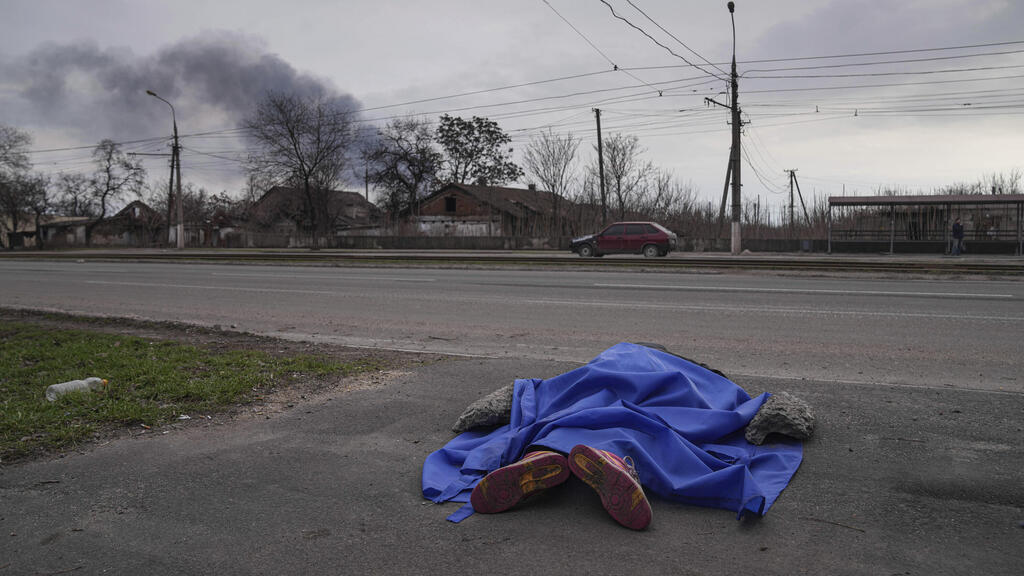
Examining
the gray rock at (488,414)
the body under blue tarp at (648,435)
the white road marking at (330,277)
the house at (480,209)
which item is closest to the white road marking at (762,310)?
the white road marking at (330,277)

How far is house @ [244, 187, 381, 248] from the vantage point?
181 ft

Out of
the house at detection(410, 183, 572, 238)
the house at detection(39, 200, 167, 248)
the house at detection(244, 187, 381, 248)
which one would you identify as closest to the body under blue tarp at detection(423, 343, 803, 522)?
the house at detection(410, 183, 572, 238)

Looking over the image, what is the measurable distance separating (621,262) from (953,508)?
17382 mm

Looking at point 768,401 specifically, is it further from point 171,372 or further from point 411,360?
point 171,372

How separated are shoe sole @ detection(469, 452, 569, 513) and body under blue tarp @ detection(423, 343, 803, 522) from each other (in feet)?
0.42

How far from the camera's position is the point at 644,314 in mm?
9430

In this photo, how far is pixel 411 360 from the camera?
21.0 feet

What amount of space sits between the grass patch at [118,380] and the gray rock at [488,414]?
188 cm

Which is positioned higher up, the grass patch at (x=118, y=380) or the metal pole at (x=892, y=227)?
the metal pole at (x=892, y=227)

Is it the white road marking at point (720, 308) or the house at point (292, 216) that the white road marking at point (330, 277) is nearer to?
the white road marking at point (720, 308)

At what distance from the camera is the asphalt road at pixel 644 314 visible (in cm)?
639

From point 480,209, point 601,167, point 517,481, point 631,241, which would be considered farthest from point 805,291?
point 480,209

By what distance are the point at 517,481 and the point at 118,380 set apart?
4.07 m

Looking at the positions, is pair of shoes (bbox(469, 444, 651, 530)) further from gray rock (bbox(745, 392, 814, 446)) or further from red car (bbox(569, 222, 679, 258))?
red car (bbox(569, 222, 679, 258))
